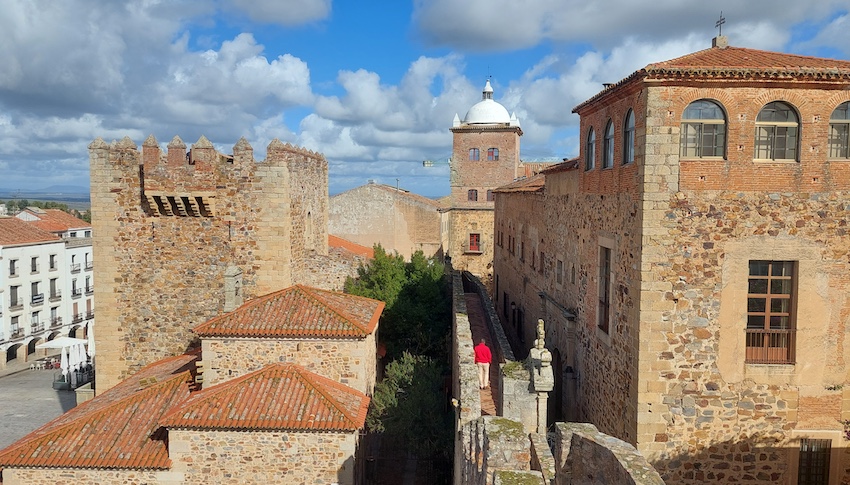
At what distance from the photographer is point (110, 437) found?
11547 mm

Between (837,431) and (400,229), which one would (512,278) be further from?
(837,431)

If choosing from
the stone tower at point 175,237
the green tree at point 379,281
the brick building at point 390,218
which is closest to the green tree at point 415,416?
the stone tower at point 175,237

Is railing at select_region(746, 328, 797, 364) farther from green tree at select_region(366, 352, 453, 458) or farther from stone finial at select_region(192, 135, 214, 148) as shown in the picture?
stone finial at select_region(192, 135, 214, 148)

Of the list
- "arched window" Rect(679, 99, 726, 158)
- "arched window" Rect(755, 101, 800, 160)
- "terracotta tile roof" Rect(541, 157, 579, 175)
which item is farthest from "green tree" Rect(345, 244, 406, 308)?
"arched window" Rect(755, 101, 800, 160)

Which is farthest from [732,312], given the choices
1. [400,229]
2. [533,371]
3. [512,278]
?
[400,229]

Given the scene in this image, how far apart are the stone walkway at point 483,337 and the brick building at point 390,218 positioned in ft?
29.6

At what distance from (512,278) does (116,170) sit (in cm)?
1514

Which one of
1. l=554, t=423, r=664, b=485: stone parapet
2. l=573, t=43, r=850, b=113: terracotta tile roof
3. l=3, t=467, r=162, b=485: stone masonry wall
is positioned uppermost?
l=573, t=43, r=850, b=113: terracotta tile roof

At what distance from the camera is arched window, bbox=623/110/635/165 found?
32.7 ft

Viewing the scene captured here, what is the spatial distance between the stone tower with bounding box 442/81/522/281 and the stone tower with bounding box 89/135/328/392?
65.9ft

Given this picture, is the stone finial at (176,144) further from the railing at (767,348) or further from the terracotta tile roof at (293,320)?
the railing at (767,348)

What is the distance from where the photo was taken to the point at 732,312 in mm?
9438

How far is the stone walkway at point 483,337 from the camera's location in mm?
11945

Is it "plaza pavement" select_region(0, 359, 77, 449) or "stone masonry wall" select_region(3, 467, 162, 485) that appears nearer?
"stone masonry wall" select_region(3, 467, 162, 485)
